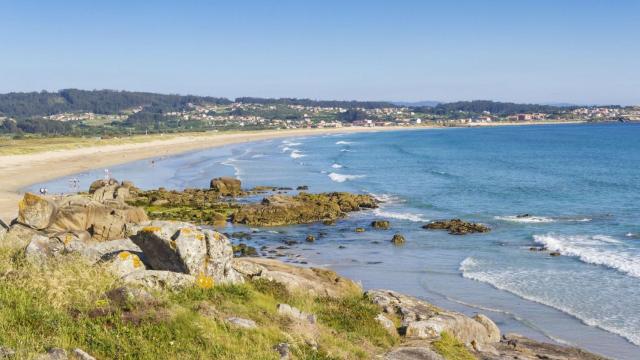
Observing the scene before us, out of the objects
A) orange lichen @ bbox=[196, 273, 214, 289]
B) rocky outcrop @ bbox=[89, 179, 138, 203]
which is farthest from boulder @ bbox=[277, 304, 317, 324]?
rocky outcrop @ bbox=[89, 179, 138, 203]

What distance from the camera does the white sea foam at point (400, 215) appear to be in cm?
4384

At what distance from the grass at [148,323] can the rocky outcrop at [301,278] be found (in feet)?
7.64

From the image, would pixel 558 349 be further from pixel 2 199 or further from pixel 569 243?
pixel 2 199

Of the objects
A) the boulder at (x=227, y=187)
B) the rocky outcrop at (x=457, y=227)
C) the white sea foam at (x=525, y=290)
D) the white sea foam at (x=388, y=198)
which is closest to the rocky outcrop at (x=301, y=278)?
the white sea foam at (x=525, y=290)

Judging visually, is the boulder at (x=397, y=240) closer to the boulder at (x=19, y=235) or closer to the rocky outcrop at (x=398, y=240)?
the rocky outcrop at (x=398, y=240)

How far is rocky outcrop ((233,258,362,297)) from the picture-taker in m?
16.5

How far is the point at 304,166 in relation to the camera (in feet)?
301

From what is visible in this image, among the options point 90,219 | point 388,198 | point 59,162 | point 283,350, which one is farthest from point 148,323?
point 59,162

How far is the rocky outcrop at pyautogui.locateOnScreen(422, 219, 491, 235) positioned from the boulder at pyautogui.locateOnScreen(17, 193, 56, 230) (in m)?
24.2

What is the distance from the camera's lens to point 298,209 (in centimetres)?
4544

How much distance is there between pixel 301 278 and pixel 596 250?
812 inches

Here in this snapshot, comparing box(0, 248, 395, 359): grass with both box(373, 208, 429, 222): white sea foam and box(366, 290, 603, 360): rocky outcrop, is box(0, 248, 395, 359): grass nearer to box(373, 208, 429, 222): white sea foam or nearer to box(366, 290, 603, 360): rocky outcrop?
box(366, 290, 603, 360): rocky outcrop

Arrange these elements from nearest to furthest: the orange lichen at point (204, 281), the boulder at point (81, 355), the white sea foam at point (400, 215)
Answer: the boulder at point (81, 355), the orange lichen at point (204, 281), the white sea foam at point (400, 215)

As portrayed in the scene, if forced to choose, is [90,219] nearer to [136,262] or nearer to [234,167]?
[136,262]
